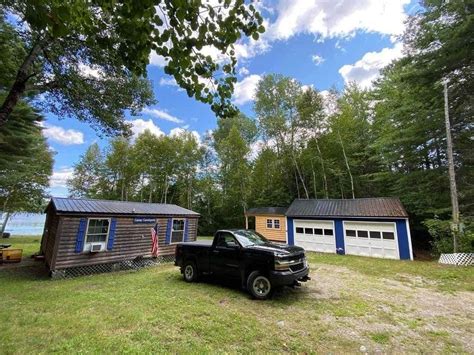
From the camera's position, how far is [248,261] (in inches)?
234

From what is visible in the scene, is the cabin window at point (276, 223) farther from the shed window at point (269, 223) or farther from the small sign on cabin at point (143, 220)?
the small sign on cabin at point (143, 220)

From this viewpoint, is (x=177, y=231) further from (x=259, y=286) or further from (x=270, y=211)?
(x=270, y=211)

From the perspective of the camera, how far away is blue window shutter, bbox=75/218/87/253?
8.86m

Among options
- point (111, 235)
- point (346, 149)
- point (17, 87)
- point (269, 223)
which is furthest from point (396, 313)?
point (346, 149)

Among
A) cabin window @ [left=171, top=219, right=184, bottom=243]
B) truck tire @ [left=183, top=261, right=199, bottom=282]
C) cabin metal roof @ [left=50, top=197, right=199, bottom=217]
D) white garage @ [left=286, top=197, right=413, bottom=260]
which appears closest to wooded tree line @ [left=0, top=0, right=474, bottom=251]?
white garage @ [left=286, top=197, right=413, bottom=260]

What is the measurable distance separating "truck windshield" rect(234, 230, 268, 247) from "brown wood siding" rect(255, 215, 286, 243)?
1080 centimetres

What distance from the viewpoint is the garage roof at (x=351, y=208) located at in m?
12.7

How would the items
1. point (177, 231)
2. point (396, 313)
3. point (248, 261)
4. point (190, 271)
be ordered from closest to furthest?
1. point (396, 313)
2. point (248, 261)
3. point (190, 271)
4. point (177, 231)

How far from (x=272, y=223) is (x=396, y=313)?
524 inches

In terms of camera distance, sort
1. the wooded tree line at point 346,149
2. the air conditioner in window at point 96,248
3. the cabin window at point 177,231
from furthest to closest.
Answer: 1. the cabin window at point 177,231
2. the wooded tree line at point 346,149
3. the air conditioner in window at point 96,248

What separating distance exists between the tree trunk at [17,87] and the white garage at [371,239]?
49.2 feet

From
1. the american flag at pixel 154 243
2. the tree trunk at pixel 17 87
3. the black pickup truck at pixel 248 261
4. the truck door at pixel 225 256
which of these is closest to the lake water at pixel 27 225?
the american flag at pixel 154 243

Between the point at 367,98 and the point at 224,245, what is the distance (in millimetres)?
19619

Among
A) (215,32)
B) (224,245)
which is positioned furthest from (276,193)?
(215,32)
